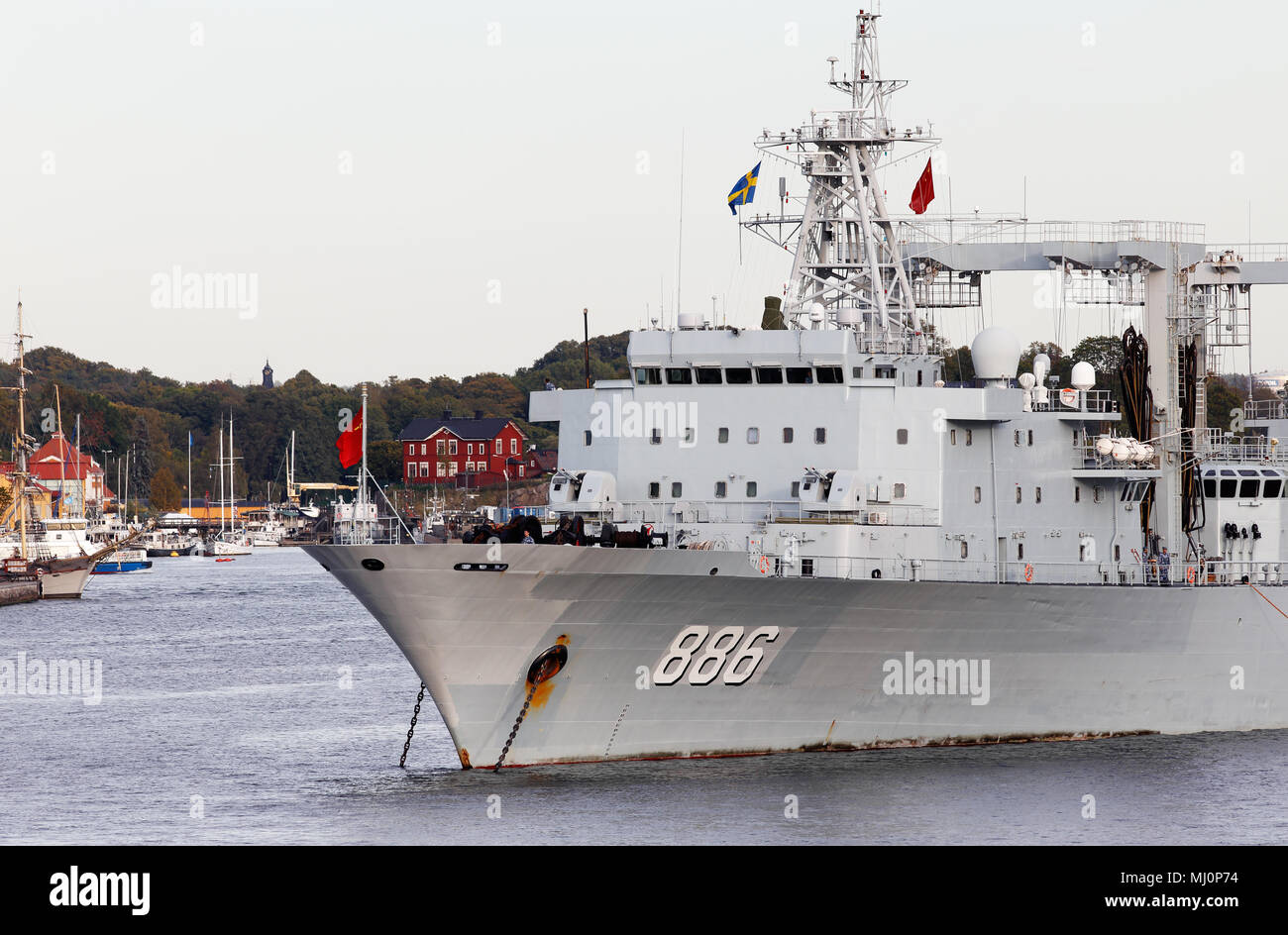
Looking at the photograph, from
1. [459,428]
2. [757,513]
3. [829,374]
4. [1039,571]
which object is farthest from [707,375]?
[459,428]

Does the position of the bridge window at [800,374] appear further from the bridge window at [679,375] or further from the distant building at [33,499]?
the distant building at [33,499]

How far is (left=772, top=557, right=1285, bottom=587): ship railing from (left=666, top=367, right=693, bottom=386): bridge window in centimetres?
416

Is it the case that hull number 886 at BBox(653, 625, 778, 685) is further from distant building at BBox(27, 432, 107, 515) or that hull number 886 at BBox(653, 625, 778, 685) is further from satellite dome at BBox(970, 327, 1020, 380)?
distant building at BBox(27, 432, 107, 515)

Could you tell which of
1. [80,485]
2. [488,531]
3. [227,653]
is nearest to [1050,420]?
[488,531]

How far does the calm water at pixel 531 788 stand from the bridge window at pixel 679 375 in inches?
268

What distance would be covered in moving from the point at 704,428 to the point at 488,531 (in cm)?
477

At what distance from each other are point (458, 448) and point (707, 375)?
86327 mm

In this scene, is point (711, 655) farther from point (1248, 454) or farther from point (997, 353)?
point (1248, 454)

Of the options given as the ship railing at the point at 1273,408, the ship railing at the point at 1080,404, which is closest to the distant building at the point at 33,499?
the ship railing at the point at 1273,408

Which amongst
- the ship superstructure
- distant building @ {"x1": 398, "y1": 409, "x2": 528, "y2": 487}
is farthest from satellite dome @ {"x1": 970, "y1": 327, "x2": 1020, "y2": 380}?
distant building @ {"x1": 398, "y1": 409, "x2": 528, "y2": 487}

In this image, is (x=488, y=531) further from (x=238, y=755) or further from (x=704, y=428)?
(x=238, y=755)

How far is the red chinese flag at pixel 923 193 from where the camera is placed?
31734 millimetres

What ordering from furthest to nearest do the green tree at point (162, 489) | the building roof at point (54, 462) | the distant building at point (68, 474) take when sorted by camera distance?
1. the green tree at point (162, 489)
2. the building roof at point (54, 462)
3. the distant building at point (68, 474)

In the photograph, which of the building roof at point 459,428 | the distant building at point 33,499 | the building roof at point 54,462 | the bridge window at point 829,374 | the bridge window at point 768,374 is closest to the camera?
the bridge window at point 829,374
